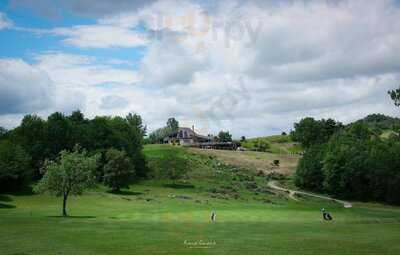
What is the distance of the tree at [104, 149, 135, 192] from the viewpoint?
113062mm

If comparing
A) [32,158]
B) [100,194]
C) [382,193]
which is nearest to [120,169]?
[100,194]

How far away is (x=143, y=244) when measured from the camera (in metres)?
36.4

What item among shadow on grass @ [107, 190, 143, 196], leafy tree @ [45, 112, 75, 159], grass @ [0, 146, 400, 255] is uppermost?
leafy tree @ [45, 112, 75, 159]

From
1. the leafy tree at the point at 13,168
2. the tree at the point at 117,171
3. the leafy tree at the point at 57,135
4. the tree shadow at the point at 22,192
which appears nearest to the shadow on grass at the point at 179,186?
the tree at the point at 117,171

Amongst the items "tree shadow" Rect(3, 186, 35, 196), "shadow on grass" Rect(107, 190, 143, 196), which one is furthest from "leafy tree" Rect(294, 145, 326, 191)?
"tree shadow" Rect(3, 186, 35, 196)

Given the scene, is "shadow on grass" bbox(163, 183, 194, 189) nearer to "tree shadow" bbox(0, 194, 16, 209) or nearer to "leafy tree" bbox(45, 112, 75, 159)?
"leafy tree" bbox(45, 112, 75, 159)

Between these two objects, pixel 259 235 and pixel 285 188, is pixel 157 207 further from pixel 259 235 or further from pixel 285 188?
pixel 285 188

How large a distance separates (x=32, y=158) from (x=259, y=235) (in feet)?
299

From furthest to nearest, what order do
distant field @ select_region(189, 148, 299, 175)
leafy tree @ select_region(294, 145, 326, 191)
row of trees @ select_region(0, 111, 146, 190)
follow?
distant field @ select_region(189, 148, 299, 175), leafy tree @ select_region(294, 145, 326, 191), row of trees @ select_region(0, 111, 146, 190)

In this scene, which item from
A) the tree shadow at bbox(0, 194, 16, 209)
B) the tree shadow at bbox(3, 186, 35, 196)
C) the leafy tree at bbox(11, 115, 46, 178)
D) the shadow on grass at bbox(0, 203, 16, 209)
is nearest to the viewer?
the shadow on grass at bbox(0, 203, 16, 209)

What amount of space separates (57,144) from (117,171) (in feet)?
78.6

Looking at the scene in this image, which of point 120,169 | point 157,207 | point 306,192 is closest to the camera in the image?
point 157,207

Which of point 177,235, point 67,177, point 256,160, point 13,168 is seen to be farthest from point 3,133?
point 177,235

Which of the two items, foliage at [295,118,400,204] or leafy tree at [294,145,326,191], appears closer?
foliage at [295,118,400,204]
